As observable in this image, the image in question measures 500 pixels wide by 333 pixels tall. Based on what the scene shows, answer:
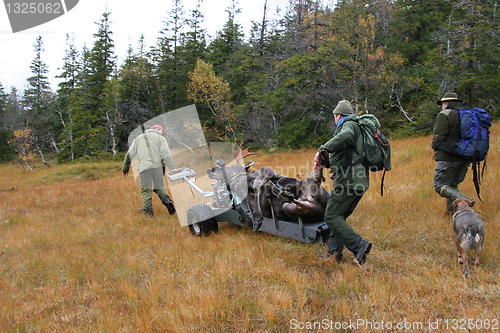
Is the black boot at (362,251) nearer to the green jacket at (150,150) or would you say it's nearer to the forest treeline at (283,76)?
the green jacket at (150,150)

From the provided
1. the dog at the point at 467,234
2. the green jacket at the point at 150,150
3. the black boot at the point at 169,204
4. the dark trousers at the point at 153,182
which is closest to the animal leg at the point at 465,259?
the dog at the point at 467,234

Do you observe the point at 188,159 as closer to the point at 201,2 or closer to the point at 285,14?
the point at 285,14

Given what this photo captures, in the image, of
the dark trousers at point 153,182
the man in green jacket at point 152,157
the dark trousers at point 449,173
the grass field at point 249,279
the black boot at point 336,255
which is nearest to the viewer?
the grass field at point 249,279

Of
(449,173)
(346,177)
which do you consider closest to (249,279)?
(346,177)

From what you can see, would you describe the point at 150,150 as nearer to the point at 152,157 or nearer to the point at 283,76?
the point at 152,157

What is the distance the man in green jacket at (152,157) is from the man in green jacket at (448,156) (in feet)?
18.0

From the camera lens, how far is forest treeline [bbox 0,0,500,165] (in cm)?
1725

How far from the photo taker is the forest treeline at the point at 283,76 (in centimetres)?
1725

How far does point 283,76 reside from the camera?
23.5 meters

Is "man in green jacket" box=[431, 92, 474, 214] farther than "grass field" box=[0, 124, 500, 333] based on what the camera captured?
Yes

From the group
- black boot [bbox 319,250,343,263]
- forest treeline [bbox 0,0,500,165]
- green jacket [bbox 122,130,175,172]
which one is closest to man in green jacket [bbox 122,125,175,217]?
green jacket [bbox 122,130,175,172]

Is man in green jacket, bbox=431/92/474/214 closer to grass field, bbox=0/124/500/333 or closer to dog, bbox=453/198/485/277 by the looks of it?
grass field, bbox=0/124/500/333

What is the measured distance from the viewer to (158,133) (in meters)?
7.68

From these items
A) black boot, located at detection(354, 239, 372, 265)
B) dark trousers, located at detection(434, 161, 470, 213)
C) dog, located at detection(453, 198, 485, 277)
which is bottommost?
black boot, located at detection(354, 239, 372, 265)
